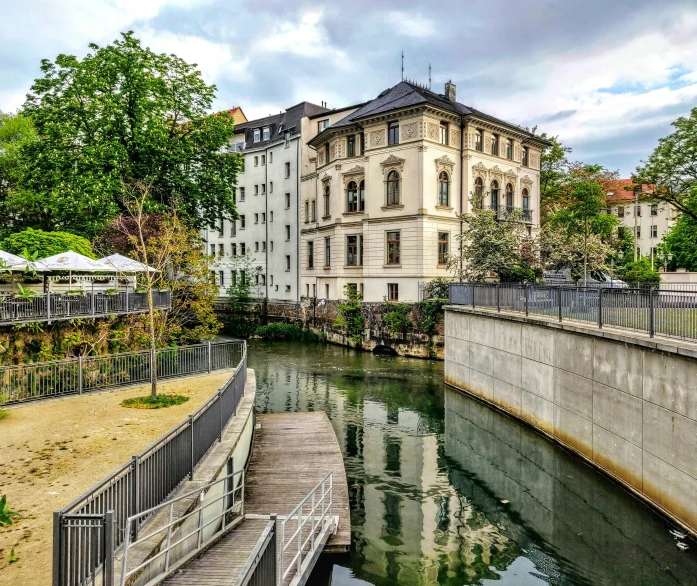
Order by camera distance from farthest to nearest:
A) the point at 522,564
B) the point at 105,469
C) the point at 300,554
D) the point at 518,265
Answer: the point at 518,265 → the point at 522,564 → the point at 105,469 → the point at 300,554

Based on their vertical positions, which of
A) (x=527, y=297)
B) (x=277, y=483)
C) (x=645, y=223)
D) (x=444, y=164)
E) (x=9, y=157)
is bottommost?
(x=277, y=483)

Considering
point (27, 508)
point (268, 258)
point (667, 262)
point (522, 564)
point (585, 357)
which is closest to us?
point (27, 508)

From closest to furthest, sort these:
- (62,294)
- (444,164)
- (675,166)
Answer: (62,294) → (675,166) → (444,164)

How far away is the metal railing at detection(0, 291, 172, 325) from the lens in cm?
1806

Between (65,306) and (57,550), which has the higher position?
(65,306)

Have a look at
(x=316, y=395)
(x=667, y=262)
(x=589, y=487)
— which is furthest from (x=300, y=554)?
(x=667, y=262)

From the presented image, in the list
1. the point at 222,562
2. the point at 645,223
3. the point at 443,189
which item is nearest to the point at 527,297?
the point at 222,562

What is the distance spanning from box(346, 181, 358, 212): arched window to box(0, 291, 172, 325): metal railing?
20.1m

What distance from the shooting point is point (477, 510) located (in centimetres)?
1345

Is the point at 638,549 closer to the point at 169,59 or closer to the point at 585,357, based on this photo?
the point at 585,357

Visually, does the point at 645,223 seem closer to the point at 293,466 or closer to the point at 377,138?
the point at 377,138

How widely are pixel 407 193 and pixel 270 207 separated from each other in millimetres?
20499

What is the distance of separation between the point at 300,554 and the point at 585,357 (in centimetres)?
1023

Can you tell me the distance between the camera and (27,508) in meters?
8.49
